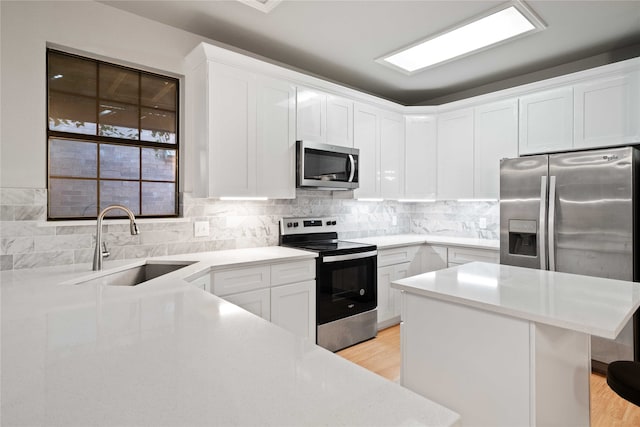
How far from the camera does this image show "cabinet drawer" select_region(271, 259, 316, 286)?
101 inches

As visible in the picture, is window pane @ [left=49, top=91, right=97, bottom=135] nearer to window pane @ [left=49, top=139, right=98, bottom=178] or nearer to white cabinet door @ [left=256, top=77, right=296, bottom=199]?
window pane @ [left=49, top=139, right=98, bottom=178]

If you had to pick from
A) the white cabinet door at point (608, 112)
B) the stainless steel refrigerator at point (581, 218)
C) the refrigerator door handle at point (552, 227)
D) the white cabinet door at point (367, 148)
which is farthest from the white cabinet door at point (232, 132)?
the white cabinet door at point (608, 112)

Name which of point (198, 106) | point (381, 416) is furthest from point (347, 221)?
point (381, 416)

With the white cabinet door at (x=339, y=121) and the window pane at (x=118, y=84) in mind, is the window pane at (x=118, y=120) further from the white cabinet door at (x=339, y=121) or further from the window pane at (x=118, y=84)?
the white cabinet door at (x=339, y=121)

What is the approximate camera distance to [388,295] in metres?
3.46

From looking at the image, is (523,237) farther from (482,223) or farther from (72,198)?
(72,198)

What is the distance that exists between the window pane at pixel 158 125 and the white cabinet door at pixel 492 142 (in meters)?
3.03

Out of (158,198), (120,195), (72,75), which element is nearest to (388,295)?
(158,198)

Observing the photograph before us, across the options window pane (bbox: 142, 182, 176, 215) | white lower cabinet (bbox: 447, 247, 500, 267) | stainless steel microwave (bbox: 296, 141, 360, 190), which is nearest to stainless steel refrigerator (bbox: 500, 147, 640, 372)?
white lower cabinet (bbox: 447, 247, 500, 267)

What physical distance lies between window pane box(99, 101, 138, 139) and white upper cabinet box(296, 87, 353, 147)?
1295 millimetres

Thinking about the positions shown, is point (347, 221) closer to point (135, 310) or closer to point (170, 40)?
point (170, 40)

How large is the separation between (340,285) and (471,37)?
2.26 m

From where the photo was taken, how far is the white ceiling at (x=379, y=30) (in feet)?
7.80

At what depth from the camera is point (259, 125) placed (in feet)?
9.13
